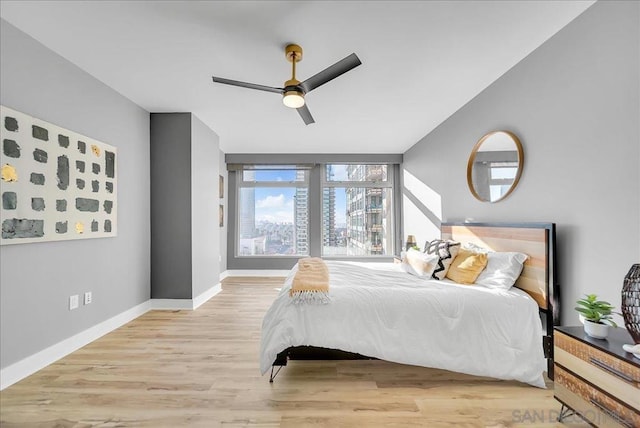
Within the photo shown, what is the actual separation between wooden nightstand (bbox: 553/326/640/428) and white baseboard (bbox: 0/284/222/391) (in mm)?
3616

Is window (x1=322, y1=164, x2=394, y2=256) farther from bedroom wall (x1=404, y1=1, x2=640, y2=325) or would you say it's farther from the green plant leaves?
the green plant leaves

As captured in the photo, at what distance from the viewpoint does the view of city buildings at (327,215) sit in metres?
6.14

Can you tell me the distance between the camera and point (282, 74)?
2730mm

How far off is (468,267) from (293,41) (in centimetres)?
242

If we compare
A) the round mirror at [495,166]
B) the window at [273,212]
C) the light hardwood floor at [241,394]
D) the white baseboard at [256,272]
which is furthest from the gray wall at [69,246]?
the round mirror at [495,166]

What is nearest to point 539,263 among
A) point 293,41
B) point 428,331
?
point 428,331

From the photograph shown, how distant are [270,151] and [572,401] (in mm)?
5352

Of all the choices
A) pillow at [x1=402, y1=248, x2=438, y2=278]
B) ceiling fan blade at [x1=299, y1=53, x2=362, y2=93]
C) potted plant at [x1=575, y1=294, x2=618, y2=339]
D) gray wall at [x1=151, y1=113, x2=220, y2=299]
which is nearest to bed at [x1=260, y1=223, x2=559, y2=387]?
potted plant at [x1=575, y1=294, x2=618, y2=339]

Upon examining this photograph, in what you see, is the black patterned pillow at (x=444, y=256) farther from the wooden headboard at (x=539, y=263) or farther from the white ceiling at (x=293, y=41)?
the white ceiling at (x=293, y=41)

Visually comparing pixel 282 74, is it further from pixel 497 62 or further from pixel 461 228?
pixel 461 228

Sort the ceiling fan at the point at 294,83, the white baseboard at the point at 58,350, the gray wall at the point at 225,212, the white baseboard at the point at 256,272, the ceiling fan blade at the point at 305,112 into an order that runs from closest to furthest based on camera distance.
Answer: the white baseboard at the point at 58,350
the ceiling fan at the point at 294,83
the ceiling fan blade at the point at 305,112
the gray wall at the point at 225,212
the white baseboard at the point at 256,272


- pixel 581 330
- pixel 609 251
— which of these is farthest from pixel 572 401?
pixel 609 251

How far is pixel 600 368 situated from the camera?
142 cm

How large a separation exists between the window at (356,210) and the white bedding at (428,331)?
406 centimetres
